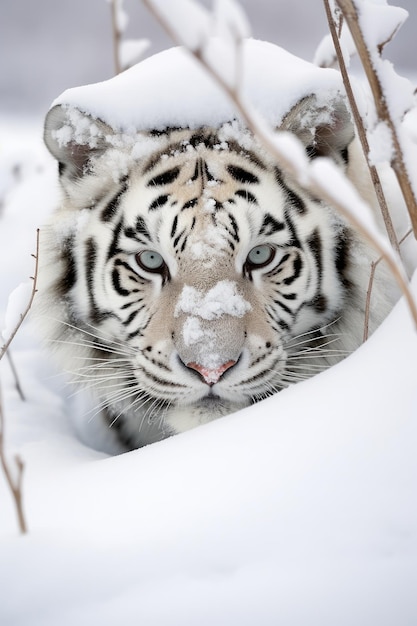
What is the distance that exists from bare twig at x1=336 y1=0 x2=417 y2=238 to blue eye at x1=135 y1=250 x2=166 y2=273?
2.11 feet

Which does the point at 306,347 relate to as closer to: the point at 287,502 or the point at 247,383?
the point at 247,383

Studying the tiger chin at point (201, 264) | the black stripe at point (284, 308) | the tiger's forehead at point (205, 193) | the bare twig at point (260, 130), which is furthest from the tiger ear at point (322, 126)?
the bare twig at point (260, 130)

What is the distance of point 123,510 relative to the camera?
2.18ft

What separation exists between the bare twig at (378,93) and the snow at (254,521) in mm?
211

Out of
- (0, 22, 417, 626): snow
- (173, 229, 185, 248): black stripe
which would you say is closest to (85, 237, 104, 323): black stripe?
(173, 229, 185, 248): black stripe

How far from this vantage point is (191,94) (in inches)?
51.6

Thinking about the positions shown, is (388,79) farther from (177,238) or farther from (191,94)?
(191,94)

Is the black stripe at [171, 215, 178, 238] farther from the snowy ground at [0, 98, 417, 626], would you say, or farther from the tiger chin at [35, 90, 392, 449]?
the snowy ground at [0, 98, 417, 626]

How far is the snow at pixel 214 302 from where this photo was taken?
1108 mm

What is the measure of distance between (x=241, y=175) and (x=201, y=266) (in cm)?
23

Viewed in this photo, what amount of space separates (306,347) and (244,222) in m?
0.33

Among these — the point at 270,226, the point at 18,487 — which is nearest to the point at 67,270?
the point at 270,226

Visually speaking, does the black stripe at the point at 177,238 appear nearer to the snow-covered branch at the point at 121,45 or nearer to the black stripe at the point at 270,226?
the black stripe at the point at 270,226

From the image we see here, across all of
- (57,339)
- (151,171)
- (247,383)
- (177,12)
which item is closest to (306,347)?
(247,383)
